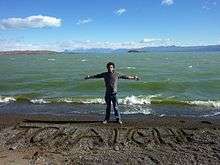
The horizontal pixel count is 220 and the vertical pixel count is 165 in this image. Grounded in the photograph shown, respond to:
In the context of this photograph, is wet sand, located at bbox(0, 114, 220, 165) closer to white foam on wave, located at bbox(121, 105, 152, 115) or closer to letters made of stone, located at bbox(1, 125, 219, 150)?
letters made of stone, located at bbox(1, 125, 219, 150)

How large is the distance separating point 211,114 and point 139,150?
7991 millimetres

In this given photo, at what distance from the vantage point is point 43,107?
2127cm

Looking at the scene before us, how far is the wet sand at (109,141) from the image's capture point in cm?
1064

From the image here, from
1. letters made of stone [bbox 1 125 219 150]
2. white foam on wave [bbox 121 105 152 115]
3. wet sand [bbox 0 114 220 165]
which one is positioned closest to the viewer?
wet sand [bbox 0 114 220 165]

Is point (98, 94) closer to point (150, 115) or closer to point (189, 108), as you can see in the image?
point (189, 108)

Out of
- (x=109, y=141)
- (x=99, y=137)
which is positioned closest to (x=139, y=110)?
(x=99, y=137)

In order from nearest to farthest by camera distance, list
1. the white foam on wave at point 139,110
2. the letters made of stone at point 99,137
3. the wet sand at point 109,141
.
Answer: the wet sand at point 109,141 → the letters made of stone at point 99,137 → the white foam on wave at point 139,110

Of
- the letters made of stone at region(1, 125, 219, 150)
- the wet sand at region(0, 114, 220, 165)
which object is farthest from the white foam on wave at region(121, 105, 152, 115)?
the letters made of stone at region(1, 125, 219, 150)

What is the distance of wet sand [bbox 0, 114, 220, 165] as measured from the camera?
10.6 m

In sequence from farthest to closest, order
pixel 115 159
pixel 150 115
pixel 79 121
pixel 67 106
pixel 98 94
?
1. pixel 98 94
2. pixel 67 106
3. pixel 150 115
4. pixel 79 121
5. pixel 115 159

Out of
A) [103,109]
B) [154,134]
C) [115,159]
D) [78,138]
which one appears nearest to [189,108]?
[103,109]

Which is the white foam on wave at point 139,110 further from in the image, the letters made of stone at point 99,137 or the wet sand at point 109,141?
the letters made of stone at point 99,137

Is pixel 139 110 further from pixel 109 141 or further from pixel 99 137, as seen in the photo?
pixel 109 141

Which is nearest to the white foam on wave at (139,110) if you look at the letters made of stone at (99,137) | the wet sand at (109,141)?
the wet sand at (109,141)
